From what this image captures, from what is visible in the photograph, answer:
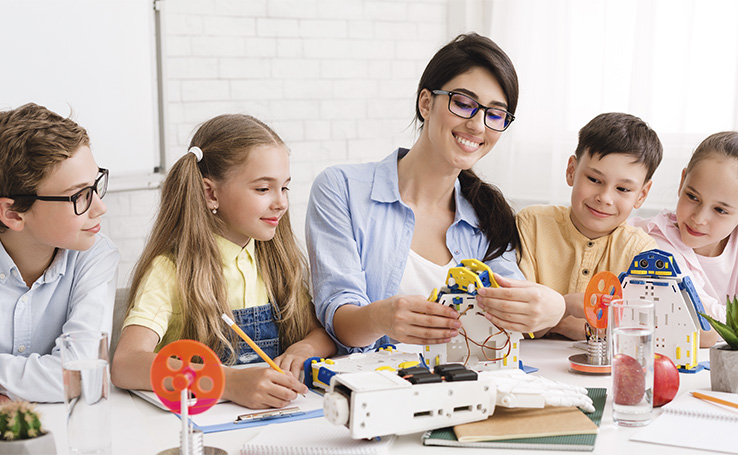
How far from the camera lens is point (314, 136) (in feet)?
12.9

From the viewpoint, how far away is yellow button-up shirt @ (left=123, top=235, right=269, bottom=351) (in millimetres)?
1647

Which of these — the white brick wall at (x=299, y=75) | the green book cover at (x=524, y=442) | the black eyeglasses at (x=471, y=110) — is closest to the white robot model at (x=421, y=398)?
the green book cover at (x=524, y=442)

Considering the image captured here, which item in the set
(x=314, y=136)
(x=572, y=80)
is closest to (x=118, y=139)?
(x=314, y=136)

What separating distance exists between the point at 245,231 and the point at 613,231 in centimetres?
97

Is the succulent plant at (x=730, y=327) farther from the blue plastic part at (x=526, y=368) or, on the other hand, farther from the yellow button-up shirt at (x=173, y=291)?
the yellow button-up shirt at (x=173, y=291)

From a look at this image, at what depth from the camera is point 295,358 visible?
1652 mm

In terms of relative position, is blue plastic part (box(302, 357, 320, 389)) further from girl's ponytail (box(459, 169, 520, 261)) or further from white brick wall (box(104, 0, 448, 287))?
white brick wall (box(104, 0, 448, 287))

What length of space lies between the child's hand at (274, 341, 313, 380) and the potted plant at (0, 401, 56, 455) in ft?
1.89

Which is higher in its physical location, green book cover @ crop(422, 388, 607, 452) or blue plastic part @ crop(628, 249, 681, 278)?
blue plastic part @ crop(628, 249, 681, 278)

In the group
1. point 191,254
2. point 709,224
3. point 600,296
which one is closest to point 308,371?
point 191,254

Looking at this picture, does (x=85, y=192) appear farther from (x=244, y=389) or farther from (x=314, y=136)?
(x=314, y=136)

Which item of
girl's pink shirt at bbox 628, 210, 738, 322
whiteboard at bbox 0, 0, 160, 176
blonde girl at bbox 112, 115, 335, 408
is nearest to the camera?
blonde girl at bbox 112, 115, 335, 408

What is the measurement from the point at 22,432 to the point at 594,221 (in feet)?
4.78

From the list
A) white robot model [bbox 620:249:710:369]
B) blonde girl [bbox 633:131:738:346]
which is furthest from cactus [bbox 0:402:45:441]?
blonde girl [bbox 633:131:738:346]
